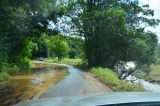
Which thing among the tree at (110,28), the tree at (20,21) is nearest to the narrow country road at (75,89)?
the tree at (20,21)

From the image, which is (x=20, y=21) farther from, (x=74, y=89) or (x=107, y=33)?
(x=107, y=33)

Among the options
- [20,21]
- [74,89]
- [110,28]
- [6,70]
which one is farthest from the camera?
[110,28]

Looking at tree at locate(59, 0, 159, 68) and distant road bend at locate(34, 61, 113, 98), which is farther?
tree at locate(59, 0, 159, 68)

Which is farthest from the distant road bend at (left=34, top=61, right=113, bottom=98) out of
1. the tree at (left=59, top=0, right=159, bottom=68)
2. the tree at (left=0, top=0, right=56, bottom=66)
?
the tree at (left=59, top=0, right=159, bottom=68)

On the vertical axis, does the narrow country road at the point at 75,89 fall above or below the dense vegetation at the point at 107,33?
below

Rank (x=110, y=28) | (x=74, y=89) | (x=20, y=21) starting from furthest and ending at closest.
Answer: (x=110, y=28) → (x=20, y=21) → (x=74, y=89)

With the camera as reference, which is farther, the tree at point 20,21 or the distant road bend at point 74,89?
the tree at point 20,21

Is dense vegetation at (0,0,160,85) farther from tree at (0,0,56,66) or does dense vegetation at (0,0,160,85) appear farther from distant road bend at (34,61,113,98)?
distant road bend at (34,61,113,98)

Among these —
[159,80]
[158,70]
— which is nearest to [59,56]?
[158,70]

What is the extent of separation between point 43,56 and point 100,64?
6147cm

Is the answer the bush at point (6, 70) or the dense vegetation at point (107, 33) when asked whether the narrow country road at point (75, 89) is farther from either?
the dense vegetation at point (107, 33)

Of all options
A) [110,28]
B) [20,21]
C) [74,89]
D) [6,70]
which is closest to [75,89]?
[74,89]

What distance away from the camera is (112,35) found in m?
49.9

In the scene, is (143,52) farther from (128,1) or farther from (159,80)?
(159,80)
